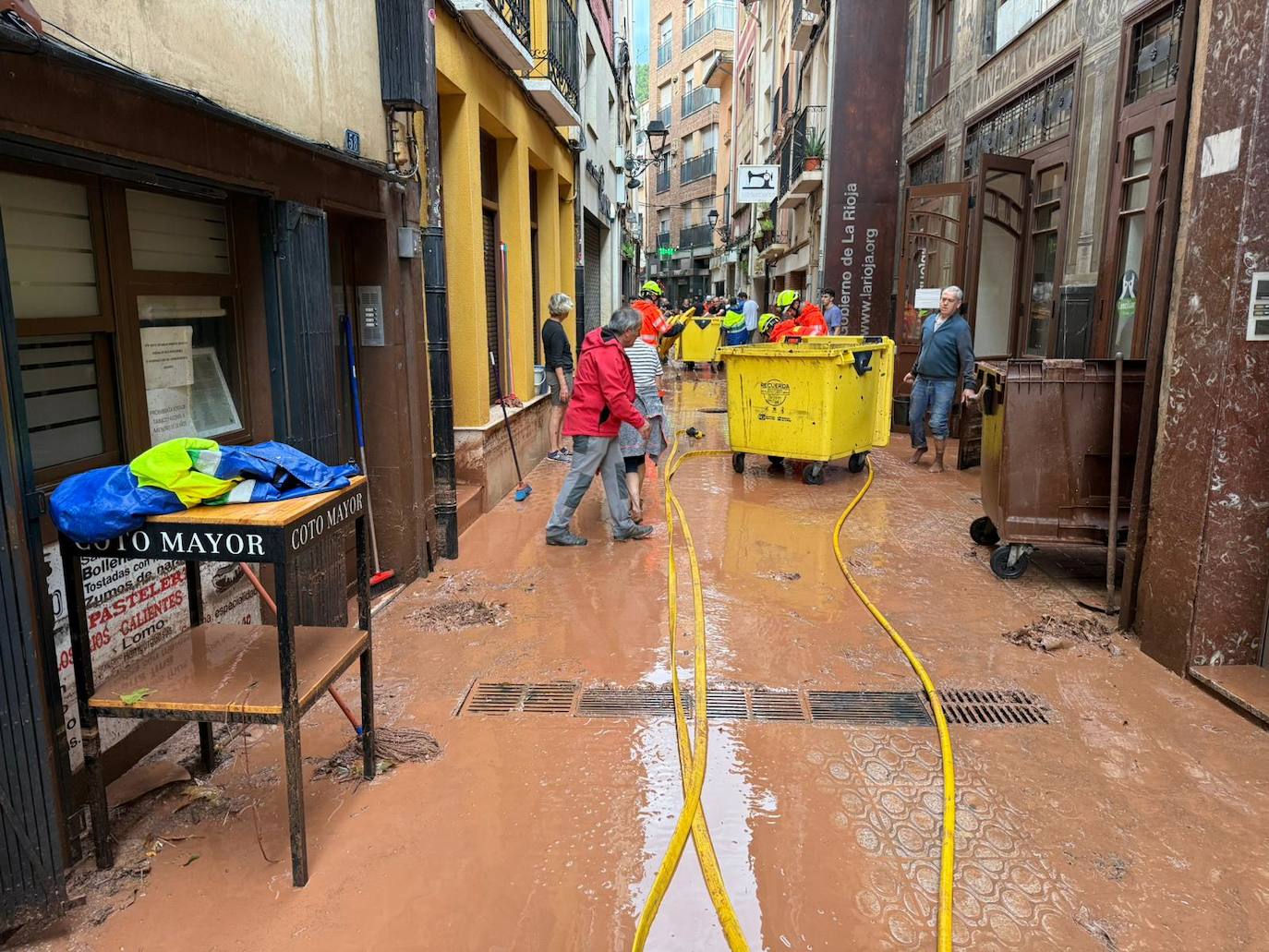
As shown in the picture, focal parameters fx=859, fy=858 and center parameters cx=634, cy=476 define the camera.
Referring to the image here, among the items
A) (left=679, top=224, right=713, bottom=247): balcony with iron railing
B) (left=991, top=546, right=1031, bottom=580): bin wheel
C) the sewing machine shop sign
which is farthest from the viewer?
(left=679, top=224, right=713, bottom=247): balcony with iron railing

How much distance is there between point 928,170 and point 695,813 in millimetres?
13358

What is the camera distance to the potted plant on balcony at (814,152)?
1747 cm

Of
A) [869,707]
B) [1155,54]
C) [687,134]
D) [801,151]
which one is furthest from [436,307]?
[687,134]

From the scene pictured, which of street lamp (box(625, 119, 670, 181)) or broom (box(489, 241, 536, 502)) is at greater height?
street lamp (box(625, 119, 670, 181))

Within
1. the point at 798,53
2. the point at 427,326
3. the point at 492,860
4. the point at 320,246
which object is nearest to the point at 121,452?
the point at 320,246

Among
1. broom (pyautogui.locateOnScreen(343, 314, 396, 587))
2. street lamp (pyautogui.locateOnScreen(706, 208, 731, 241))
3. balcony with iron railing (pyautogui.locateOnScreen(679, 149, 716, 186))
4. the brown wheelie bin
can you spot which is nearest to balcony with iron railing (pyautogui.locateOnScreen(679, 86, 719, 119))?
balcony with iron railing (pyautogui.locateOnScreen(679, 149, 716, 186))

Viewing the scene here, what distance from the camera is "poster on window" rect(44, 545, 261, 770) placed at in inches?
111

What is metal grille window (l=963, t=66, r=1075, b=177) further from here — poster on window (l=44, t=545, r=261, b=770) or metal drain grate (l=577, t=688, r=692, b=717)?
poster on window (l=44, t=545, r=261, b=770)

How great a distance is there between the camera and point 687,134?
44625mm

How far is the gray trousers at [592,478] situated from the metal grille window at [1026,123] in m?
6.35

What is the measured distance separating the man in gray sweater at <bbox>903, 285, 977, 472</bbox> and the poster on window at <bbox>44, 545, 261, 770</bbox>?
23.5ft

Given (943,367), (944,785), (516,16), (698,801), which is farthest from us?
(943,367)

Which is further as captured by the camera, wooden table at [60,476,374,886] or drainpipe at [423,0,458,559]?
drainpipe at [423,0,458,559]

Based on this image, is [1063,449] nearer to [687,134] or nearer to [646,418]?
[646,418]
